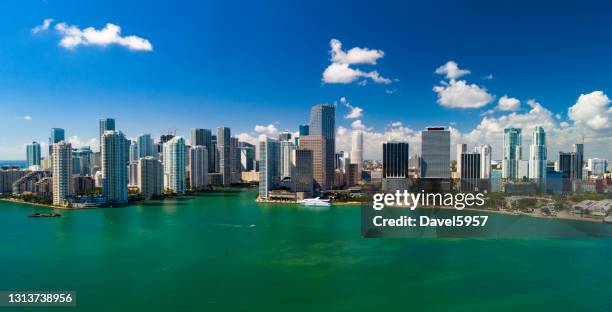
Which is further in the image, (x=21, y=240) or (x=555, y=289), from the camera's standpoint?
(x=21, y=240)

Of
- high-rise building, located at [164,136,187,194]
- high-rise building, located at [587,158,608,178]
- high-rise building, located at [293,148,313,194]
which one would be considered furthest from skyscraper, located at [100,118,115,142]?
high-rise building, located at [587,158,608,178]

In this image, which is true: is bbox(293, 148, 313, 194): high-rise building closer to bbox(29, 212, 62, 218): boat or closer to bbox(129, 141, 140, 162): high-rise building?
bbox(29, 212, 62, 218): boat

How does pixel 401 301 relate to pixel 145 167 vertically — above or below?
below

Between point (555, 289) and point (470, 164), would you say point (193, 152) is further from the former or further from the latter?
point (555, 289)

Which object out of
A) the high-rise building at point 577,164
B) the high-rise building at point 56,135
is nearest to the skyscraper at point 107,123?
the high-rise building at point 56,135

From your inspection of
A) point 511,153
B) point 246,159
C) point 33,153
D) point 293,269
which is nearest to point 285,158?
point 246,159

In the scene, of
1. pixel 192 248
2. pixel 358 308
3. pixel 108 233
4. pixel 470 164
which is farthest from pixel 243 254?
pixel 470 164

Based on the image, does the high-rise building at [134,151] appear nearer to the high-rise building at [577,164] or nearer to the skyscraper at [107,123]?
the skyscraper at [107,123]
